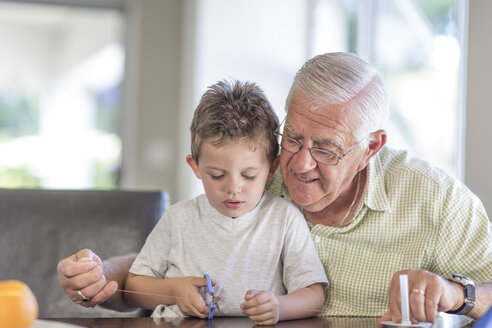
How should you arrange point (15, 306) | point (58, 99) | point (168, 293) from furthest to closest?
point (58, 99)
point (168, 293)
point (15, 306)

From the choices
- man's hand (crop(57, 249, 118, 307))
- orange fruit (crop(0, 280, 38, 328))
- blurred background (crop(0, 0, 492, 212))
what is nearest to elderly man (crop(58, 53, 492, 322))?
man's hand (crop(57, 249, 118, 307))

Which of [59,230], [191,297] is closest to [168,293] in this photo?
[191,297]

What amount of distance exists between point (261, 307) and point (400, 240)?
461 millimetres

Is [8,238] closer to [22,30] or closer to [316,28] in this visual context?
[316,28]

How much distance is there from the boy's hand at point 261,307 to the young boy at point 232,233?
9 centimetres

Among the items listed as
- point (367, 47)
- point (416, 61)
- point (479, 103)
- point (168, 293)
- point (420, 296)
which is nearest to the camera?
point (420, 296)

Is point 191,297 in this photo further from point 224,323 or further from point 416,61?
point 416,61

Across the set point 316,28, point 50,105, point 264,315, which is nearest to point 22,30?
point 50,105

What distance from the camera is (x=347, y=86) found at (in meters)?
1.47

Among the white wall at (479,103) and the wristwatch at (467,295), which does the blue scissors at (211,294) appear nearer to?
the wristwatch at (467,295)

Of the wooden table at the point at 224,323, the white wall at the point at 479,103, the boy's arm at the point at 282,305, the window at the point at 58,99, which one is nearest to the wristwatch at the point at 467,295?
the wooden table at the point at 224,323

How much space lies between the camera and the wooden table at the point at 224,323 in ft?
3.78

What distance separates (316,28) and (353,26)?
35cm

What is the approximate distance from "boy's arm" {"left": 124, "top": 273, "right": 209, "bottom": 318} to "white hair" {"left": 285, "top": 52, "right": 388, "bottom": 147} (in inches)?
18.8
